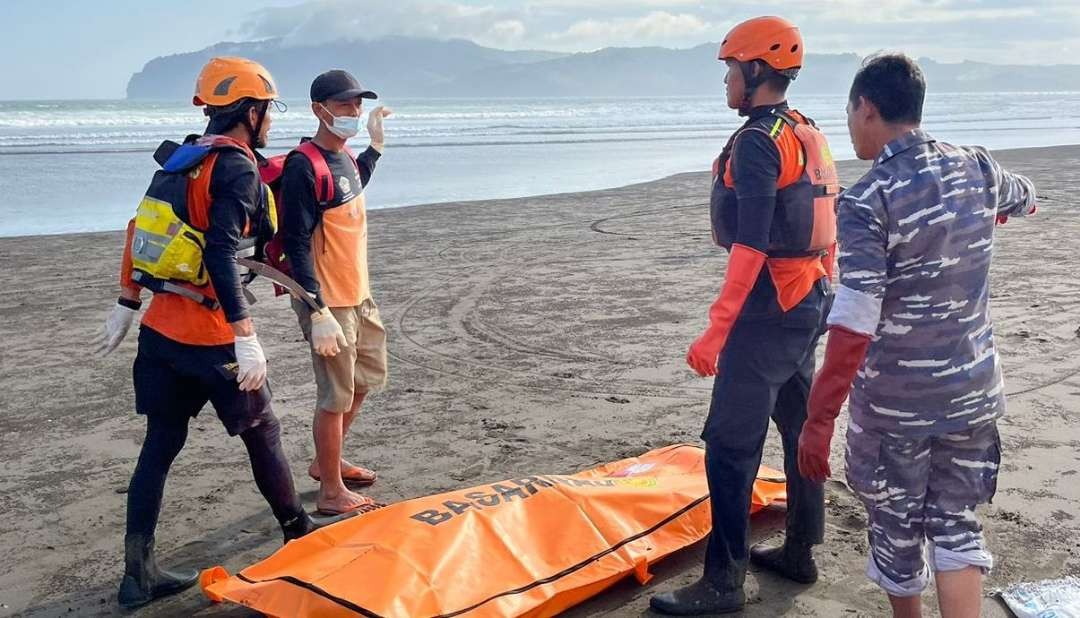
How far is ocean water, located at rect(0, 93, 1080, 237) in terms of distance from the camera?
16.9 m

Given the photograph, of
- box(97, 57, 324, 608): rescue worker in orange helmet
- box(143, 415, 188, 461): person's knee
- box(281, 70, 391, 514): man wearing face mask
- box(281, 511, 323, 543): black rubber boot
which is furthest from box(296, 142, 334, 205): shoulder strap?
box(281, 511, 323, 543): black rubber boot

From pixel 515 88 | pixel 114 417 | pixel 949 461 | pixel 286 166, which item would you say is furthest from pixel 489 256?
pixel 515 88

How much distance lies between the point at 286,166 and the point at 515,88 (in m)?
193

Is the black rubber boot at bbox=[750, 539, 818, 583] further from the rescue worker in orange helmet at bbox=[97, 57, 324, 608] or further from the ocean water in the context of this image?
the ocean water

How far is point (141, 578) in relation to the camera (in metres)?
3.73

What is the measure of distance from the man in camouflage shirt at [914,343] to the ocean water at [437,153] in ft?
42.4

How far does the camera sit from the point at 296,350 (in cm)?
737

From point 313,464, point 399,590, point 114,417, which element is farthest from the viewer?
point 114,417

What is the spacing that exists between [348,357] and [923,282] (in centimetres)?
269

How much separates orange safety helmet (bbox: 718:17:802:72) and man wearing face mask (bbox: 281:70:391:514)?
1.72m

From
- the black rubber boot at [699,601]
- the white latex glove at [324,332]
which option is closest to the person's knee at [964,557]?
the black rubber boot at [699,601]

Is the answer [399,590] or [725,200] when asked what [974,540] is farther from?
[399,590]

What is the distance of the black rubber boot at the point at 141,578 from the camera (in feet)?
12.2

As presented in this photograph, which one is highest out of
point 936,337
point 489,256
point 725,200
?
point 725,200
